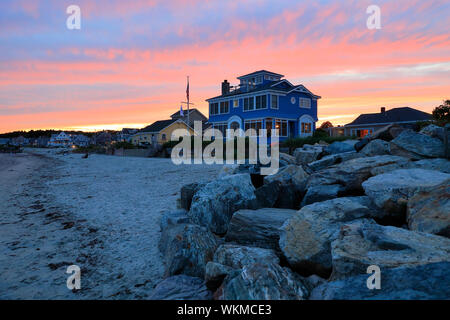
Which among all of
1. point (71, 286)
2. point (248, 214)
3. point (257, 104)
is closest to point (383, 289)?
point (248, 214)

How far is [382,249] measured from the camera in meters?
2.92

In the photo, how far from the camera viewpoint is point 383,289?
242 cm

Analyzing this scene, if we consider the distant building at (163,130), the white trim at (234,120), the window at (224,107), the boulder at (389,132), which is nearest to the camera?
the boulder at (389,132)

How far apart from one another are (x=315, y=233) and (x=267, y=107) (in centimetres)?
2747

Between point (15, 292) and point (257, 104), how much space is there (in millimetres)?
29298

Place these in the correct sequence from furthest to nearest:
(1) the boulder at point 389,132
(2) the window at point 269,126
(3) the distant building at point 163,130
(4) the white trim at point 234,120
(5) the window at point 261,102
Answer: (3) the distant building at point 163,130, (4) the white trim at point 234,120, (2) the window at point 269,126, (5) the window at point 261,102, (1) the boulder at point 389,132

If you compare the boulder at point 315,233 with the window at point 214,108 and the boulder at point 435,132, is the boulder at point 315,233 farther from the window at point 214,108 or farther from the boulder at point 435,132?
the window at point 214,108

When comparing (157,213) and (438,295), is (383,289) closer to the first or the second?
(438,295)

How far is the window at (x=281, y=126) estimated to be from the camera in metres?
31.0

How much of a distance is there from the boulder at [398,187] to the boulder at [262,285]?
7.10 feet

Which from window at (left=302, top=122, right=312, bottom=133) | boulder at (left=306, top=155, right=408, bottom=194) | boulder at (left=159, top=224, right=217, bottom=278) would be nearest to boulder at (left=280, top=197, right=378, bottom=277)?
boulder at (left=159, top=224, right=217, bottom=278)

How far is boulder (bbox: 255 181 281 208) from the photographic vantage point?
5.79 metres

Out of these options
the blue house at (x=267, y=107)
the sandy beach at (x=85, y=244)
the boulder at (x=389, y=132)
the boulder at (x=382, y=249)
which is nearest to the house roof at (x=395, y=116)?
the blue house at (x=267, y=107)

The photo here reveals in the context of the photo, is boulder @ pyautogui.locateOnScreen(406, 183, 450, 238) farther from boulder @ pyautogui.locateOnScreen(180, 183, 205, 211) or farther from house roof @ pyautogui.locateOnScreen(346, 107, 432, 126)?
house roof @ pyautogui.locateOnScreen(346, 107, 432, 126)
